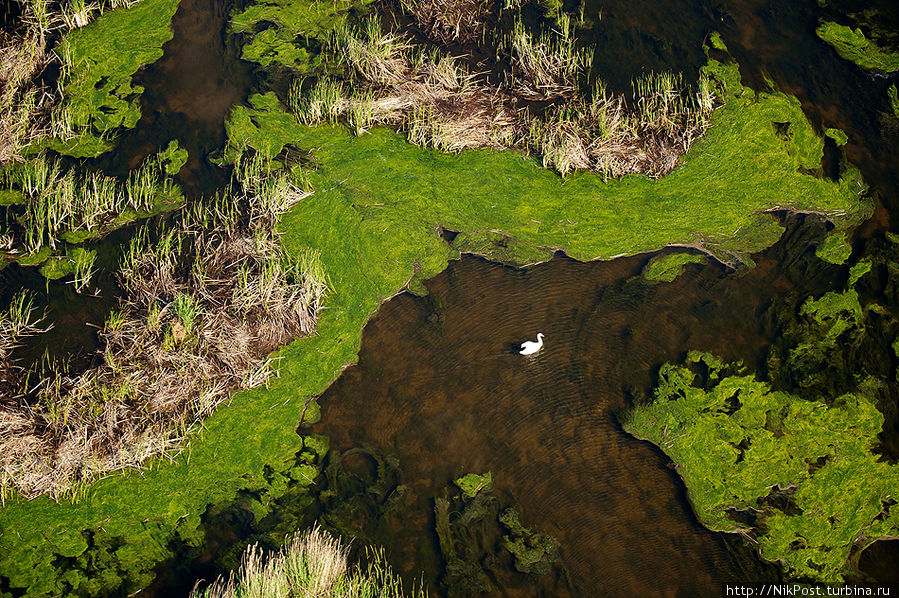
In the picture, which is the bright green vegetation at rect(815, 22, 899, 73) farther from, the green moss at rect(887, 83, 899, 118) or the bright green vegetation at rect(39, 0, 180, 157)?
the bright green vegetation at rect(39, 0, 180, 157)

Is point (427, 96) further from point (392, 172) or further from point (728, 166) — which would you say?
point (728, 166)

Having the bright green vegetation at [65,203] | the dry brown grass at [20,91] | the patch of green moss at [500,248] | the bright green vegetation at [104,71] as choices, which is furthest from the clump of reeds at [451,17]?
the dry brown grass at [20,91]

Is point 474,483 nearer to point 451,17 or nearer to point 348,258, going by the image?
point 348,258

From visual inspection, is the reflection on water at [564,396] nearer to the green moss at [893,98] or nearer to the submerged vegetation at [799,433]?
the submerged vegetation at [799,433]

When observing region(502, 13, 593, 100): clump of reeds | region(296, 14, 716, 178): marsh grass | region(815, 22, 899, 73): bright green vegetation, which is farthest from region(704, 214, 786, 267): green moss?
region(815, 22, 899, 73): bright green vegetation

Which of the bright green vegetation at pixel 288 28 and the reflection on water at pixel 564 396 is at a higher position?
the bright green vegetation at pixel 288 28

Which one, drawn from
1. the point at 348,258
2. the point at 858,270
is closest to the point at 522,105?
the point at 348,258
